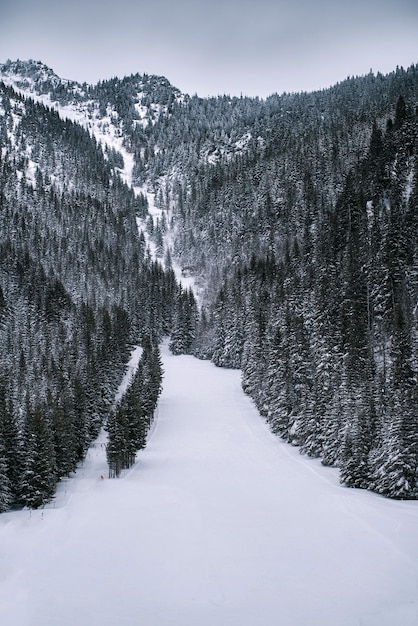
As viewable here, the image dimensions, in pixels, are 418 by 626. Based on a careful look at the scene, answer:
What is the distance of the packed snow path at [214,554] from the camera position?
47.6 feet

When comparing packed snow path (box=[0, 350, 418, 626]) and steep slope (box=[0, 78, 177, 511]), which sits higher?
steep slope (box=[0, 78, 177, 511])

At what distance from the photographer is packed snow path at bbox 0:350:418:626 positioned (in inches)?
572

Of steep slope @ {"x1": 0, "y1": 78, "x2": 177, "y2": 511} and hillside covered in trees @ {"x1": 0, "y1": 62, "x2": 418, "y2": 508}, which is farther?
hillside covered in trees @ {"x1": 0, "y1": 62, "x2": 418, "y2": 508}

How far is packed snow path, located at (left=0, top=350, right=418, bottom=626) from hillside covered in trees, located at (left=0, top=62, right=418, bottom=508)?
17.8 ft

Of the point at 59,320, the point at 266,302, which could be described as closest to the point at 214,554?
the point at 266,302

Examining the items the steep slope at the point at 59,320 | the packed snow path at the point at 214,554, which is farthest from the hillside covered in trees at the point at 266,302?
the packed snow path at the point at 214,554

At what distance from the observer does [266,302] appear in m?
91.2

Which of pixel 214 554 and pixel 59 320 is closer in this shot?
pixel 214 554

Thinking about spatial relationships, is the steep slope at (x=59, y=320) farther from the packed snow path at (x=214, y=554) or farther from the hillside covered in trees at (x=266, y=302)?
the packed snow path at (x=214, y=554)

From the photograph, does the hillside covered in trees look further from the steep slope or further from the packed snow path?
the packed snow path

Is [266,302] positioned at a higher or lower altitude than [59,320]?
higher

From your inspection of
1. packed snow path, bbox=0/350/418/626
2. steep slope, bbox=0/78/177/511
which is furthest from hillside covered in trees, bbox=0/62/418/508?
packed snow path, bbox=0/350/418/626

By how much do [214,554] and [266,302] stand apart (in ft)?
242

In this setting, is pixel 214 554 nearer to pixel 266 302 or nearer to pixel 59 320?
pixel 266 302
